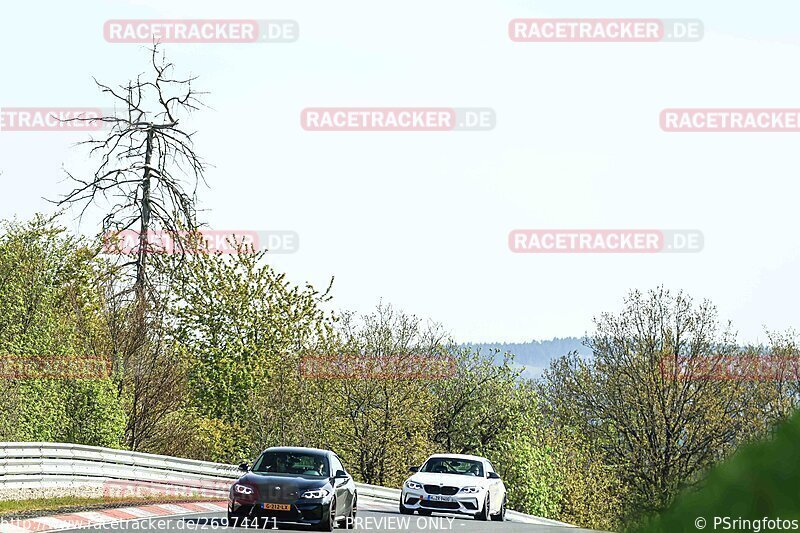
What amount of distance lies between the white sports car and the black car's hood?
646 cm

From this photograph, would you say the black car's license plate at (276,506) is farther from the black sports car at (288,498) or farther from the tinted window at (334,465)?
the tinted window at (334,465)

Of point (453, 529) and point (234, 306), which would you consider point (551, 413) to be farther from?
A: point (453, 529)

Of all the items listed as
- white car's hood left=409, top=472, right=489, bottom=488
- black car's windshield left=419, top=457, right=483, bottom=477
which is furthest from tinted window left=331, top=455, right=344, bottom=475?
black car's windshield left=419, top=457, right=483, bottom=477

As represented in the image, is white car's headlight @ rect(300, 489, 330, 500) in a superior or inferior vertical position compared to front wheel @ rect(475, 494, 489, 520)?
superior

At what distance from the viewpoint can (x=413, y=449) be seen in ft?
207

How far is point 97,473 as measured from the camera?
2808cm

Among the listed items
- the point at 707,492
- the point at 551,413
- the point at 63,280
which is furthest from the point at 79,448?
the point at 551,413

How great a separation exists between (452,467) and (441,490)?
2082 millimetres

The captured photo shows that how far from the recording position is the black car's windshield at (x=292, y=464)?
20.7 metres

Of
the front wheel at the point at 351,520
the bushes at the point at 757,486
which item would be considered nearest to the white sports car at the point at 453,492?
the front wheel at the point at 351,520

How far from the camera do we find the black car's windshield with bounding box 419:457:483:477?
2750cm

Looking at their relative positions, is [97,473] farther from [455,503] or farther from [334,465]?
[334,465]

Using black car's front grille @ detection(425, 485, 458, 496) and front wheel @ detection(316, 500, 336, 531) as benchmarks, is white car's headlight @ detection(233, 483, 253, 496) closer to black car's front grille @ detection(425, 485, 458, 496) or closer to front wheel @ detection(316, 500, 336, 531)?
front wheel @ detection(316, 500, 336, 531)

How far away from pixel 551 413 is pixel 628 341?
22.8 metres
